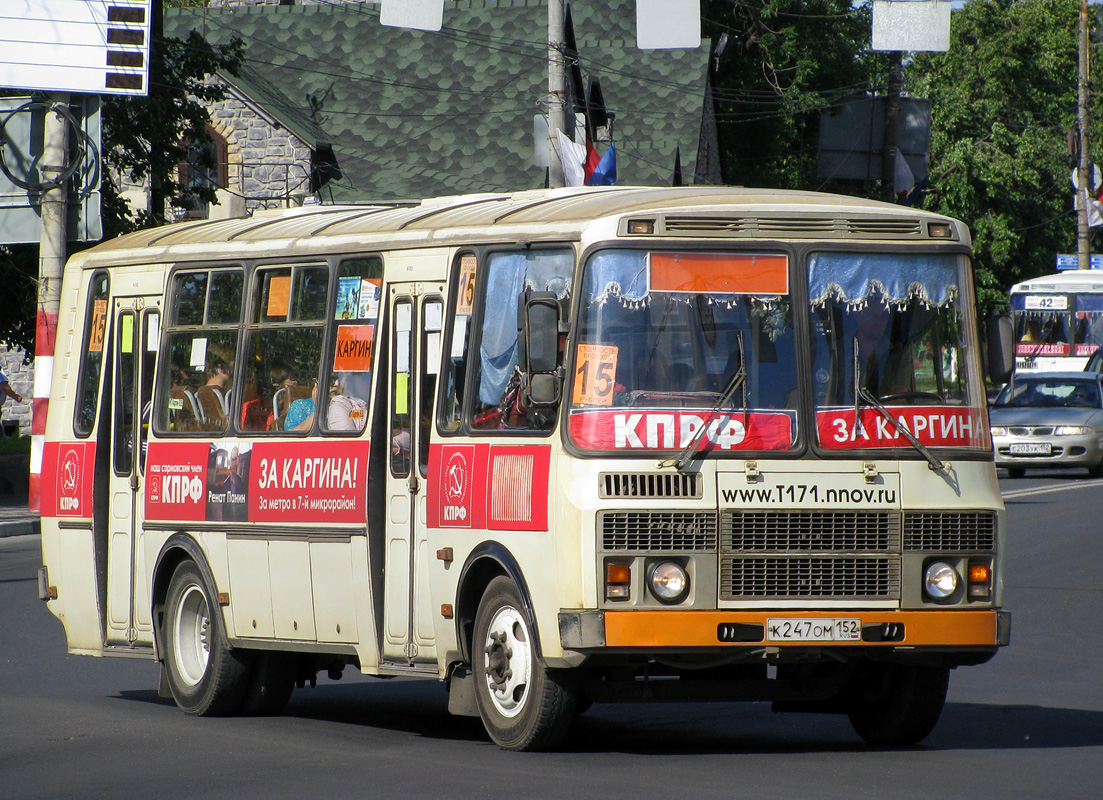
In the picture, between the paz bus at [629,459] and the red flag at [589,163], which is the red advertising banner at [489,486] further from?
the red flag at [589,163]

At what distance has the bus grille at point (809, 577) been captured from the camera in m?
8.57

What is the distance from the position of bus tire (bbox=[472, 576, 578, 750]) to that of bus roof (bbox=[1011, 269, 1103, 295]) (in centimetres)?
3970

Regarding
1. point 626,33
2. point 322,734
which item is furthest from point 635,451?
point 626,33

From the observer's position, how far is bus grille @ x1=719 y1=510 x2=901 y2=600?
8570mm

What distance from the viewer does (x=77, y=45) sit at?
21234 millimetres

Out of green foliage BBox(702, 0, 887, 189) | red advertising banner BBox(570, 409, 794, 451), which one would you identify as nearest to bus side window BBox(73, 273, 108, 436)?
red advertising banner BBox(570, 409, 794, 451)

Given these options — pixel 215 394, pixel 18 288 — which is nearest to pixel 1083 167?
pixel 18 288

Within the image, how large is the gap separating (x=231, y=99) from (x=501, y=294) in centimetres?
3273

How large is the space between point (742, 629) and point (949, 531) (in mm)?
1070

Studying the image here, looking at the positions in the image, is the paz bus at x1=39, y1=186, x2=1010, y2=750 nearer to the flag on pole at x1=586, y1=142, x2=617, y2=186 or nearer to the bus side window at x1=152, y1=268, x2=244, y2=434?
the bus side window at x1=152, y1=268, x2=244, y2=434

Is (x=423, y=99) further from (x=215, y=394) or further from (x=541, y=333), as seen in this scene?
(x=541, y=333)

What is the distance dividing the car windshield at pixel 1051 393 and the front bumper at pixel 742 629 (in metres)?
24.7

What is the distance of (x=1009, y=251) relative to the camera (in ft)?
200

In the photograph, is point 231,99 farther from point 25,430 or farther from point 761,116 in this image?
point 761,116
